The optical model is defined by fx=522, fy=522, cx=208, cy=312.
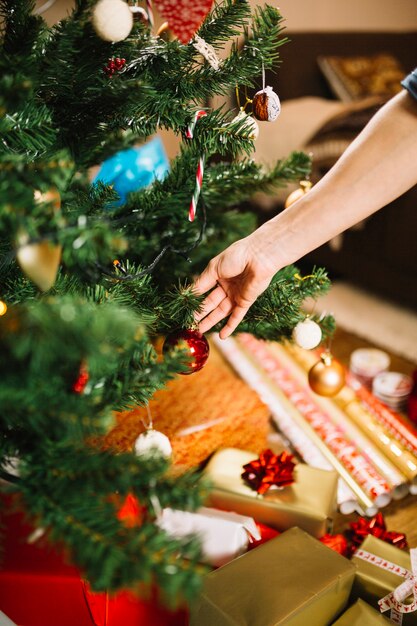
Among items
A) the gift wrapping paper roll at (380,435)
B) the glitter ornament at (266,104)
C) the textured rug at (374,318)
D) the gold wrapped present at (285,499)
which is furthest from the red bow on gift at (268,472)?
the textured rug at (374,318)

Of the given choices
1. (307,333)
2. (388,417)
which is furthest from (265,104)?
(388,417)

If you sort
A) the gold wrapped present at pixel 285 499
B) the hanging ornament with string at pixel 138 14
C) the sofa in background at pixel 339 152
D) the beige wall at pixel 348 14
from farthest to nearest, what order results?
the beige wall at pixel 348 14 < the sofa in background at pixel 339 152 < the gold wrapped present at pixel 285 499 < the hanging ornament with string at pixel 138 14

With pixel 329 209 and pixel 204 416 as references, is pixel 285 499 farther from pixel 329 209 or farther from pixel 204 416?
pixel 329 209

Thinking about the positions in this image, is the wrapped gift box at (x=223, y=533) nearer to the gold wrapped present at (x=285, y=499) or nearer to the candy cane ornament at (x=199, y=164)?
the gold wrapped present at (x=285, y=499)

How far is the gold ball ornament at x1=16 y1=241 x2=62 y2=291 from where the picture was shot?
40cm

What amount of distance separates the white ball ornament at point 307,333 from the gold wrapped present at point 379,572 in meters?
0.33

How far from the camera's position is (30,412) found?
396mm

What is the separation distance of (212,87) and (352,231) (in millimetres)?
1416

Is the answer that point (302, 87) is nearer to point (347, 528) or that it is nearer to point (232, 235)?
point (232, 235)

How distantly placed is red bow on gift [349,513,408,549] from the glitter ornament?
70cm

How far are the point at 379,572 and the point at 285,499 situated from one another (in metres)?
0.19

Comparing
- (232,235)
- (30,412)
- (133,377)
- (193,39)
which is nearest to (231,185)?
(232,235)

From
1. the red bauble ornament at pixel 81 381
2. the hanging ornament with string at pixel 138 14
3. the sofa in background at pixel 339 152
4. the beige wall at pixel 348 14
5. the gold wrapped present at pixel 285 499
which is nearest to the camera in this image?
the red bauble ornament at pixel 81 381

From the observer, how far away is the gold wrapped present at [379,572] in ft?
2.41
